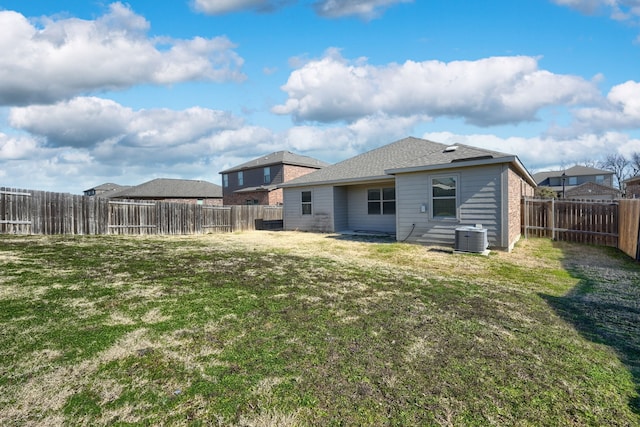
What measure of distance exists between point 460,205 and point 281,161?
73.8 ft

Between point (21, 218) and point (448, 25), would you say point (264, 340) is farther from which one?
point (21, 218)

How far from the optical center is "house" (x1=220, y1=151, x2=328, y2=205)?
30.1m

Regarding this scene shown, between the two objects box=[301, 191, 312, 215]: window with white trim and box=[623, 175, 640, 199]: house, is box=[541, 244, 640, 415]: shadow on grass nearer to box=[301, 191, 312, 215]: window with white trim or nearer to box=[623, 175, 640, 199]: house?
box=[301, 191, 312, 215]: window with white trim

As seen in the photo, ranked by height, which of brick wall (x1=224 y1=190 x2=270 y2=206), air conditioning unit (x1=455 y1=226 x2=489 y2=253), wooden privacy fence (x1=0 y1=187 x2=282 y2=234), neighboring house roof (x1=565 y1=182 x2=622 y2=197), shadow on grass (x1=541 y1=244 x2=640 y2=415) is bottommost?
shadow on grass (x1=541 y1=244 x2=640 y2=415)

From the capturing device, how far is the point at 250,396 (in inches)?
93.4

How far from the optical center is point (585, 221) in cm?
1105

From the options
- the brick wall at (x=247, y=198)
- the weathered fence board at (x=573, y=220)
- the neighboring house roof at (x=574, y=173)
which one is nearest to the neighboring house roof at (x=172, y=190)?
the brick wall at (x=247, y=198)

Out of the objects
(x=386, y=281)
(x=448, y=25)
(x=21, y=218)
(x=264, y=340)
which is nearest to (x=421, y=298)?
(x=386, y=281)

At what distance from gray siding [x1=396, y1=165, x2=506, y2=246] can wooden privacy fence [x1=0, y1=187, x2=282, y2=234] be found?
33.4 ft

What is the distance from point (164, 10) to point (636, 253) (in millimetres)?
15434

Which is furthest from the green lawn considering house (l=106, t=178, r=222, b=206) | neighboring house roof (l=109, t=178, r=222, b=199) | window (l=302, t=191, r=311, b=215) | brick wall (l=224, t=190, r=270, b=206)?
neighboring house roof (l=109, t=178, r=222, b=199)

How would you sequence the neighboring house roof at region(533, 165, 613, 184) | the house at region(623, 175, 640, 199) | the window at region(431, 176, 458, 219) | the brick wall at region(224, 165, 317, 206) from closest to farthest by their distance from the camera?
the window at region(431, 176, 458, 219)
the house at region(623, 175, 640, 199)
the brick wall at region(224, 165, 317, 206)
the neighboring house roof at region(533, 165, 613, 184)

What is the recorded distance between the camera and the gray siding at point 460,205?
967cm

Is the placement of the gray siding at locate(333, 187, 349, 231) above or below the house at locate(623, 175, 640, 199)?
below
